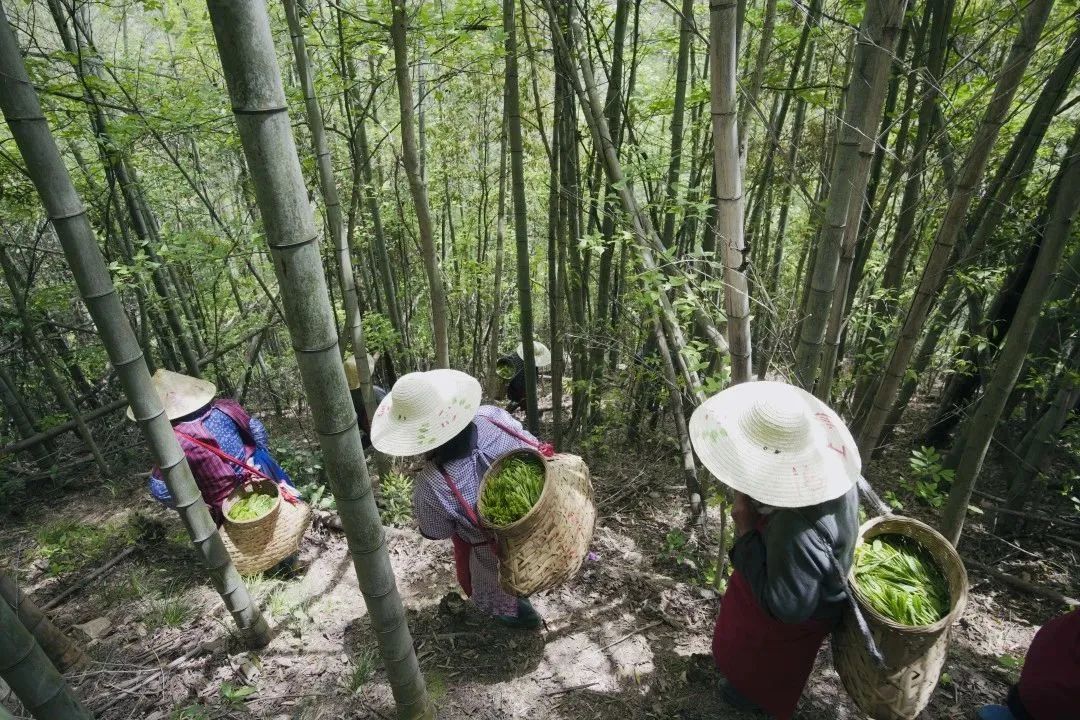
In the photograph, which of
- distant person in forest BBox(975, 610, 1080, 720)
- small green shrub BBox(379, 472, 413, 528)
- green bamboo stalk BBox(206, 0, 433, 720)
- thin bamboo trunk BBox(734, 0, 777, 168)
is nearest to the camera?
green bamboo stalk BBox(206, 0, 433, 720)

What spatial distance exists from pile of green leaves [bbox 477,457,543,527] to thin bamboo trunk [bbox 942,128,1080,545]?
7.33ft

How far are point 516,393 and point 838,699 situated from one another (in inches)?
158

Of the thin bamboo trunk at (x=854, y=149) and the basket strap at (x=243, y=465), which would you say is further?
the basket strap at (x=243, y=465)

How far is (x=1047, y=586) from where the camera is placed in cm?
336

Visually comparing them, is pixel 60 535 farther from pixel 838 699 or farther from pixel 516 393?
pixel 838 699

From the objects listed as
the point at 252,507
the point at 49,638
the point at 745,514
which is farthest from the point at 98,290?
the point at 745,514

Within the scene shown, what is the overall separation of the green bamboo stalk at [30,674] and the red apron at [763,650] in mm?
2219

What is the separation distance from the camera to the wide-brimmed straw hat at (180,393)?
10.0 ft

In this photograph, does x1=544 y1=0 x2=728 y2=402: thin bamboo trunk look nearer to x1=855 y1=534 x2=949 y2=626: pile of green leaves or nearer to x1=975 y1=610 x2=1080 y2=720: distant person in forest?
x1=855 y1=534 x2=949 y2=626: pile of green leaves

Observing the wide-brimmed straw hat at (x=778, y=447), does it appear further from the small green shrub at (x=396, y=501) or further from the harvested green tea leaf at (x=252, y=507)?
the small green shrub at (x=396, y=501)

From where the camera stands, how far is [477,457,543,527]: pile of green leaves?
231cm

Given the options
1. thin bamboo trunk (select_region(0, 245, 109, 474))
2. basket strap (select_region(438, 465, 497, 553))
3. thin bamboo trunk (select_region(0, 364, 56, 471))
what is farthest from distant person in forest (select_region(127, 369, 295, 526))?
thin bamboo trunk (select_region(0, 364, 56, 471))

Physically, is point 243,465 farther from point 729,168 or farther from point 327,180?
point 729,168

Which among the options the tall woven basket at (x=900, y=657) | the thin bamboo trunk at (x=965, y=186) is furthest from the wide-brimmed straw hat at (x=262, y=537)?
the thin bamboo trunk at (x=965, y=186)
